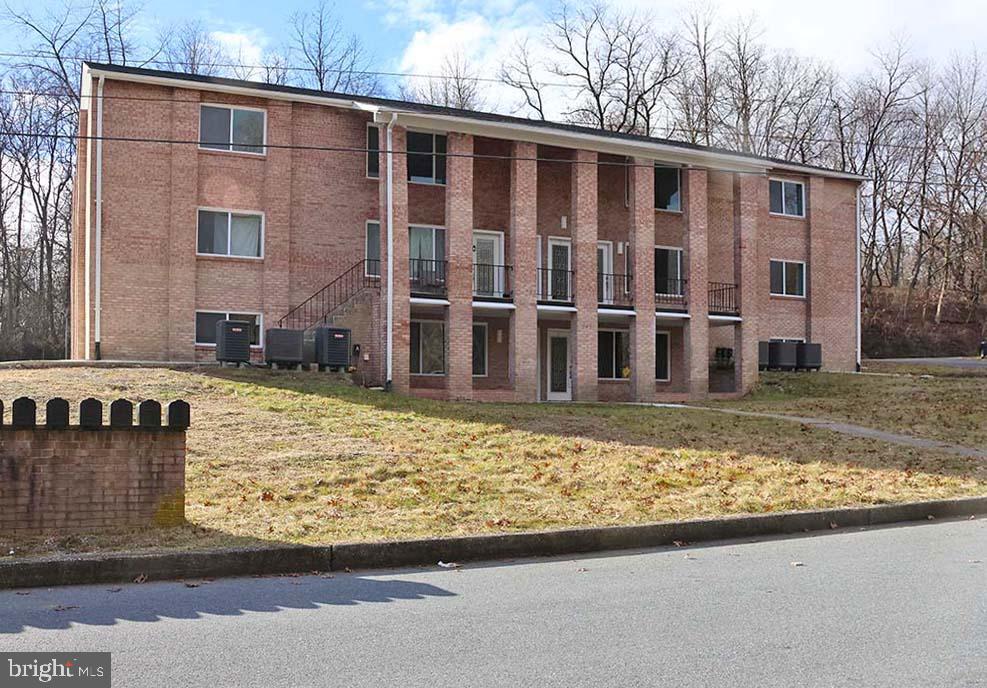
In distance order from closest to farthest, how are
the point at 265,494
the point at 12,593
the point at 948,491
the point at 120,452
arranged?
the point at 12,593
the point at 120,452
the point at 265,494
the point at 948,491

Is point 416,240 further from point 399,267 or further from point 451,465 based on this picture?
point 451,465

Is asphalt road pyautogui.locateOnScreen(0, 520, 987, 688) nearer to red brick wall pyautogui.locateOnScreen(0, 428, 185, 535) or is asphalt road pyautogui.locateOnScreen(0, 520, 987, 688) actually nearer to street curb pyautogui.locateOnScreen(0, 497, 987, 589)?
street curb pyautogui.locateOnScreen(0, 497, 987, 589)

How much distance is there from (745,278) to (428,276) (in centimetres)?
938

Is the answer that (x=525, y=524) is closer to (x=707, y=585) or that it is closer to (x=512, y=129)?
(x=707, y=585)

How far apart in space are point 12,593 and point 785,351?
27.0 m

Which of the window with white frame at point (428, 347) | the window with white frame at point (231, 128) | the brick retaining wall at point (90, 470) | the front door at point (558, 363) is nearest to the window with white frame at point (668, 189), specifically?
the front door at point (558, 363)

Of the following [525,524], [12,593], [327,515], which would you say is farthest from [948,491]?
[12,593]

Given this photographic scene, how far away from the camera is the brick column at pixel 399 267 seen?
2541 cm

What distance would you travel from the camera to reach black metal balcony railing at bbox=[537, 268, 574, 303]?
29.0 meters

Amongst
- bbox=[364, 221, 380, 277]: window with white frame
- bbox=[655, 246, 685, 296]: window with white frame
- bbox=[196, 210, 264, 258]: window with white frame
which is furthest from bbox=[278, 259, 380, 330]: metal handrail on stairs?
bbox=[655, 246, 685, 296]: window with white frame

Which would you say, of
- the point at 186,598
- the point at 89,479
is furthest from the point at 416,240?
the point at 186,598

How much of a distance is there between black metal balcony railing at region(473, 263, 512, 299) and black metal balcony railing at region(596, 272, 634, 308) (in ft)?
9.48

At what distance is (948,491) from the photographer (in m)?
14.5

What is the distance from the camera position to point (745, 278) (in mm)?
30078
